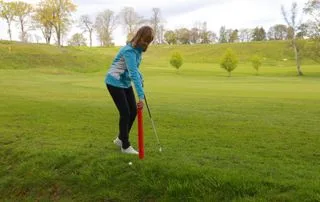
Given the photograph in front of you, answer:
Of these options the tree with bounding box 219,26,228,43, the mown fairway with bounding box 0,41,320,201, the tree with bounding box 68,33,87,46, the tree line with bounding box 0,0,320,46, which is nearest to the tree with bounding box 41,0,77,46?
the tree line with bounding box 0,0,320,46

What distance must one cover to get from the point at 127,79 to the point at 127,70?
208mm

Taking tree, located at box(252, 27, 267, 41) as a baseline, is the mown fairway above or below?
below

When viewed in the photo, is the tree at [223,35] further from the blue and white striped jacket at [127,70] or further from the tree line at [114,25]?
the blue and white striped jacket at [127,70]

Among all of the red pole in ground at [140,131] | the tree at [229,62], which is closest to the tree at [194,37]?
the tree at [229,62]

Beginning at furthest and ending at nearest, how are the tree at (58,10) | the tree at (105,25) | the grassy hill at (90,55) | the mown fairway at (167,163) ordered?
the tree at (105,25) → the tree at (58,10) → the grassy hill at (90,55) → the mown fairway at (167,163)

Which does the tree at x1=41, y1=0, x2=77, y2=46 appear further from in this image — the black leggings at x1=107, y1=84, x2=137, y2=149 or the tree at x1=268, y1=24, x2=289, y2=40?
the tree at x1=268, y1=24, x2=289, y2=40

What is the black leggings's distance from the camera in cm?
765

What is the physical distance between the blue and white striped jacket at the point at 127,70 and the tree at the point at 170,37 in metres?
154

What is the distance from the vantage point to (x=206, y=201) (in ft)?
18.6

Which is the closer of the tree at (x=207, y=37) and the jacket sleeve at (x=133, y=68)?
the jacket sleeve at (x=133, y=68)

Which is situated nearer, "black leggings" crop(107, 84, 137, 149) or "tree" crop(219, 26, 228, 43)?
"black leggings" crop(107, 84, 137, 149)

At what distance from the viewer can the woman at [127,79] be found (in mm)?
7129

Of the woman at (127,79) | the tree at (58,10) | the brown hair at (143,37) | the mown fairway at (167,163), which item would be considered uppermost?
the tree at (58,10)

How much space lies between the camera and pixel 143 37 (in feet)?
23.2
